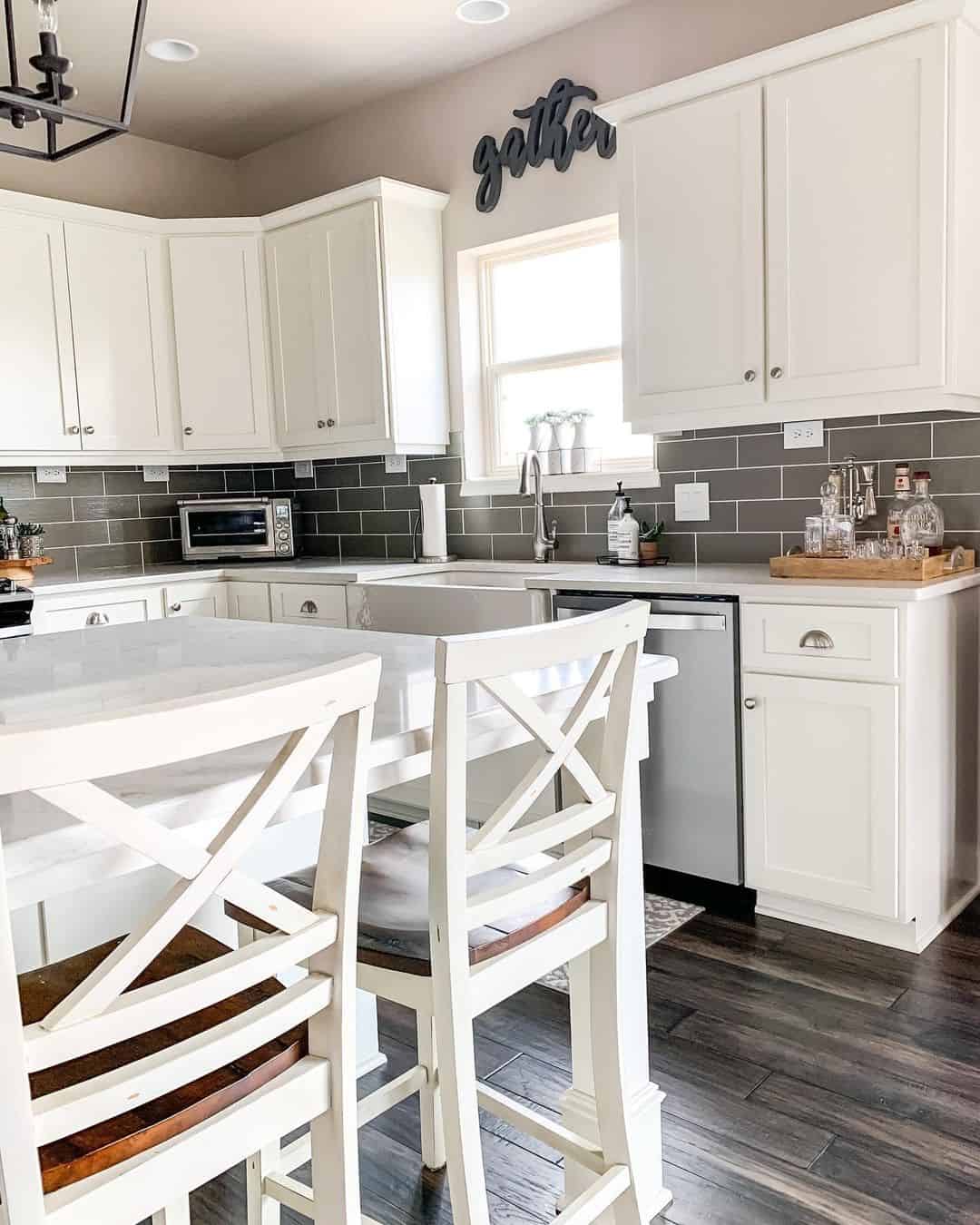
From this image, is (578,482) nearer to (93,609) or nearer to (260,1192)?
(93,609)

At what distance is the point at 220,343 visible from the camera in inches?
173

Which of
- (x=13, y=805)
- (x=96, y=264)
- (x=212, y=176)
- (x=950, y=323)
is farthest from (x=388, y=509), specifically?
(x=13, y=805)

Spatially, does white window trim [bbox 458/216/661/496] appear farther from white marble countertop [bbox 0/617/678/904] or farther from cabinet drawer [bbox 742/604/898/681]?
white marble countertop [bbox 0/617/678/904]

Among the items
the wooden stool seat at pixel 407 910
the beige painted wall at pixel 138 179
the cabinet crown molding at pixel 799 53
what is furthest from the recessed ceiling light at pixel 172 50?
the wooden stool seat at pixel 407 910

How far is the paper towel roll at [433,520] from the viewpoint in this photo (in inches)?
162

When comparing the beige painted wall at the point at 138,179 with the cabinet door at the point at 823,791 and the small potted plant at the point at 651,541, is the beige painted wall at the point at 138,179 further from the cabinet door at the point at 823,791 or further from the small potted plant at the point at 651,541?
the cabinet door at the point at 823,791

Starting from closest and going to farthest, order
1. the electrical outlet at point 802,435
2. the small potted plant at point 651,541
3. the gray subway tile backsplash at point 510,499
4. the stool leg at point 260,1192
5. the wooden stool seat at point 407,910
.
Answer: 1. the wooden stool seat at point 407,910
2. the stool leg at point 260,1192
3. the gray subway tile backsplash at point 510,499
4. the electrical outlet at point 802,435
5. the small potted plant at point 651,541

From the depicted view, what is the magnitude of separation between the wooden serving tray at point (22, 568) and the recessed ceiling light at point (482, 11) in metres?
2.43

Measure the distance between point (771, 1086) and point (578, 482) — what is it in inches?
89.0

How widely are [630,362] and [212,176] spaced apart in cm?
275

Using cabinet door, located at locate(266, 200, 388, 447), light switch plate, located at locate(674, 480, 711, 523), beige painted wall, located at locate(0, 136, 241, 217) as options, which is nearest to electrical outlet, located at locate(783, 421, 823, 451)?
light switch plate, located at locate(674, 480, 711, 523)

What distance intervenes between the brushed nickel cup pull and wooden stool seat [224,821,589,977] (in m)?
1.34

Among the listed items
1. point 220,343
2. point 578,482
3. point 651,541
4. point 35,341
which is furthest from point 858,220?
point 35,341

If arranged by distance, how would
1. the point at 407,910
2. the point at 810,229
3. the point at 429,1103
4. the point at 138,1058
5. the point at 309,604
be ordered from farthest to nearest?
the point at 309,604, the point at 810,229, the point at 429,1103, the point at 407,910, the point at 138,1058
